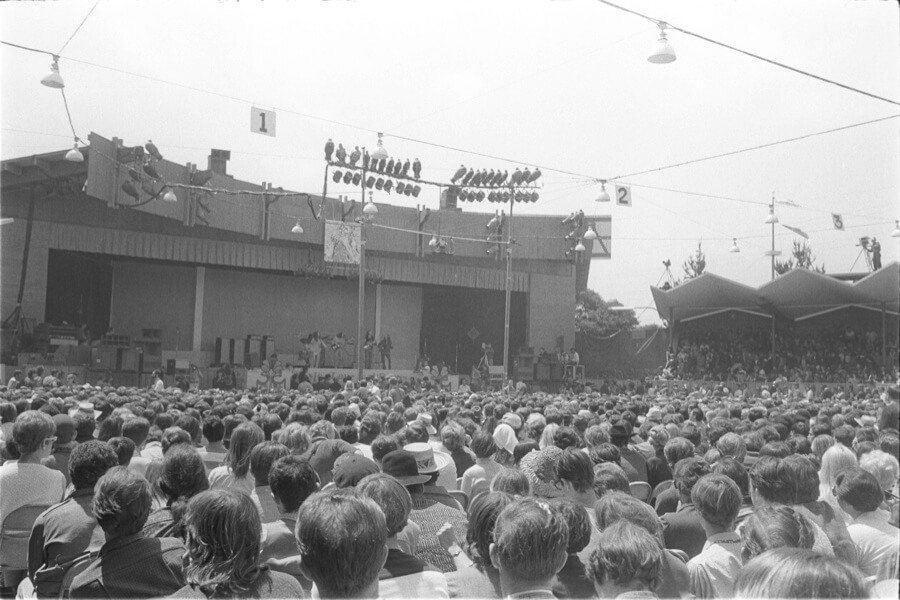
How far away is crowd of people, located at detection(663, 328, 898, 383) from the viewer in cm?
3070

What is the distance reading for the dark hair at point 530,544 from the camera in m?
2.52

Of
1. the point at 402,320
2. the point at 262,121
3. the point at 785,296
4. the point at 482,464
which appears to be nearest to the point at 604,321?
the point at 402,320

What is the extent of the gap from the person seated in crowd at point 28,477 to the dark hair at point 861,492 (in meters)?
4.46

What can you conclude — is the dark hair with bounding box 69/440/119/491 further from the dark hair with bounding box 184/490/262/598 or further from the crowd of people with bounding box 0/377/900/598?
the dark hair with bounding box 184/490/262/598

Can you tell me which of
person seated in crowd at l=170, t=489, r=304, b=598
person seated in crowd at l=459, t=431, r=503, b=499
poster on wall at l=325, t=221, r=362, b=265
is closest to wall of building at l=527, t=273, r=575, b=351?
poster on wall at l=325, t=221, r=362, b=265

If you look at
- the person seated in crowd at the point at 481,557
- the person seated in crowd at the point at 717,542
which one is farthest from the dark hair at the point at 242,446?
the person seated in crowd at the point at 717,542

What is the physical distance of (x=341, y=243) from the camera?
28391 millimetres

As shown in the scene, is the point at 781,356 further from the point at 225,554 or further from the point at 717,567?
the point at 225,554

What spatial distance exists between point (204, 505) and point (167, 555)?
600 mm

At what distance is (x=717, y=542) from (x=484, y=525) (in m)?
1.21

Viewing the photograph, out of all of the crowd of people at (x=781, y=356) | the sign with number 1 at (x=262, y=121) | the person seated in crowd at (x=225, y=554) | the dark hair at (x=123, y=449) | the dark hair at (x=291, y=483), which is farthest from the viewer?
the crowd of people at (x=781, y=356)

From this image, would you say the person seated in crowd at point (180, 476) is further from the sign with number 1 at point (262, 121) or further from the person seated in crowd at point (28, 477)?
the sign with number 1 at point (262, 121)

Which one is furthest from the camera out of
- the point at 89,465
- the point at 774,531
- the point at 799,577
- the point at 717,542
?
the point at 89,465

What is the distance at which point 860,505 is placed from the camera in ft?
13.6
